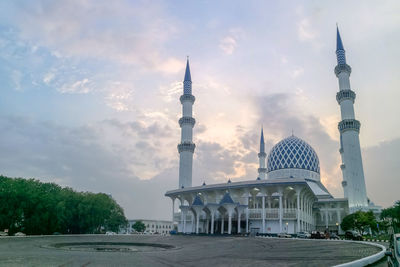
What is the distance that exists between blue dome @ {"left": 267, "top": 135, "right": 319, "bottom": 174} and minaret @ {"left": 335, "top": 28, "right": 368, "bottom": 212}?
38.1ft

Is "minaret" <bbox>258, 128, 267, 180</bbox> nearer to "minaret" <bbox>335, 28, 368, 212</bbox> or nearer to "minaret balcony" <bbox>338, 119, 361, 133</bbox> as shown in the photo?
"minaret" <bbox>335, 28, 368, 212</bbox>

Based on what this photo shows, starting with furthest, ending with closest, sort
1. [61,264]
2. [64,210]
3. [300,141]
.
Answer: [300,141] → [64,210] → [61,264]

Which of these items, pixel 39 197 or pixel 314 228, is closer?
pixel 39 197

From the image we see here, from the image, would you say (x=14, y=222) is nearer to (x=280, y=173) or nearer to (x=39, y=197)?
(x=39, y=197)

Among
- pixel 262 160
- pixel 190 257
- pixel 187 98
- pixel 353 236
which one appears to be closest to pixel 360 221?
pixel 353 236

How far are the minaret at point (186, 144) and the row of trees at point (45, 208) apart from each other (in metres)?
15.6

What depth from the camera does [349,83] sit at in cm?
5953

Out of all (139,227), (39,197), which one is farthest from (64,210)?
(139,227)

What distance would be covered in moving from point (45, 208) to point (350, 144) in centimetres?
4853

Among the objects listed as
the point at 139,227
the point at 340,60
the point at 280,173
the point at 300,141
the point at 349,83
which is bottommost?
the point at 139,227

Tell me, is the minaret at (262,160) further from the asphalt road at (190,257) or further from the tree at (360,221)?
the asphalt road at (190,257)

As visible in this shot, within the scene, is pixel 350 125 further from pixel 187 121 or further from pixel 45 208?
pixel 45 208

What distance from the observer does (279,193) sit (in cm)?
4722

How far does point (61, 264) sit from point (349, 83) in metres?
58.8
